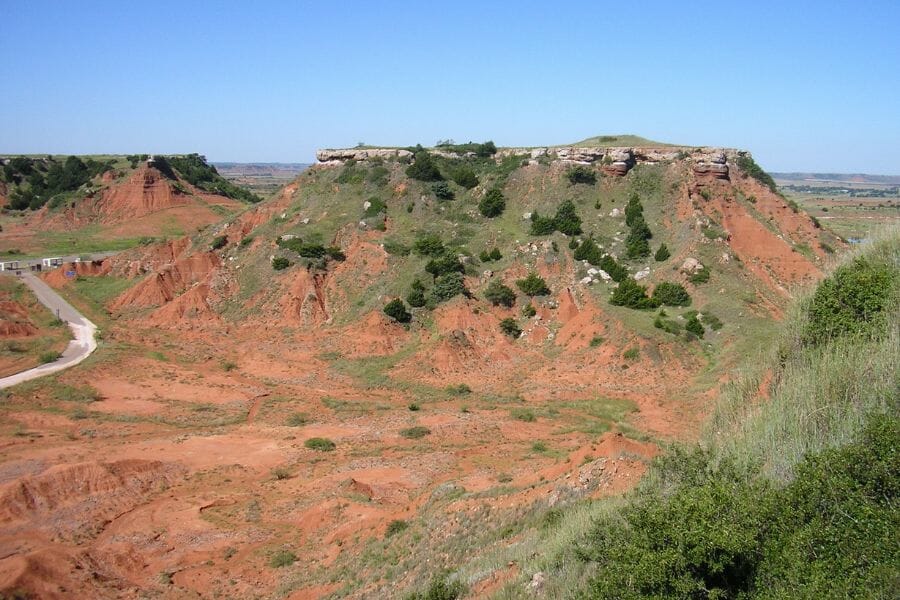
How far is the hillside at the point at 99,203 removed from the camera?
260ft

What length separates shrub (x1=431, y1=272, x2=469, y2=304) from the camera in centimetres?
4259

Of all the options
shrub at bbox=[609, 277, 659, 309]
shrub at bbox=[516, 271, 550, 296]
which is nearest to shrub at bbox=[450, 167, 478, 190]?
shrub at bbox=[516, 271, 550, 296]

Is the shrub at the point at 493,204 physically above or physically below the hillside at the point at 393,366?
above

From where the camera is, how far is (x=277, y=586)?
17.2 metres

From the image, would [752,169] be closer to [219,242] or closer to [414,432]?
[414,432]

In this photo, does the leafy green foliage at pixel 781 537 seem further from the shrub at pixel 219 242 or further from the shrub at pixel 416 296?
the shrub at pixel 219 242

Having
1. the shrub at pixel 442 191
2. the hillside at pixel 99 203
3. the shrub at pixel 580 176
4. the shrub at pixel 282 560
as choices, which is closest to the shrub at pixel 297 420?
the shrub at pixel 282 560

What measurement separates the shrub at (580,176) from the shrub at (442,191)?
10.2 metres

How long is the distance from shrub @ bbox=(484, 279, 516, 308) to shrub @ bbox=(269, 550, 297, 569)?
1022 inches

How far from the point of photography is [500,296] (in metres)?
42.3

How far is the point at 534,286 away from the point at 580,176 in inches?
627

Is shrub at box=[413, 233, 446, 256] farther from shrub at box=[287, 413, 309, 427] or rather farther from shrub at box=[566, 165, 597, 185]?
shrub at box=[287, 413, 309, 427]

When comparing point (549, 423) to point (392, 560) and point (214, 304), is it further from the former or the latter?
point (214, 304)

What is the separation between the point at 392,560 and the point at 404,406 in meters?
15.5
